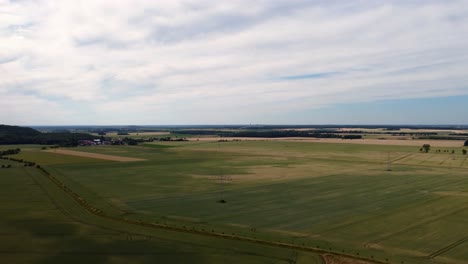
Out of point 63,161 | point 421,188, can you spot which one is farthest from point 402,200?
point 63,161

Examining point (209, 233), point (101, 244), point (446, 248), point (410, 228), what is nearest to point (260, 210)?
point (209, 233)

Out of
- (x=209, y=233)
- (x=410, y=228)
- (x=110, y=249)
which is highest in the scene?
(x=410, y=228)

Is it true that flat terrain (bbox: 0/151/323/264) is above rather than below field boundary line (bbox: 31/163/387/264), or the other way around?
below

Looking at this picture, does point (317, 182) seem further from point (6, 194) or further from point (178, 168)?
point (6, 194)

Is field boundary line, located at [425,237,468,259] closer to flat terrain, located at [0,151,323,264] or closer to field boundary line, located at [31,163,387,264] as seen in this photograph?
field boundary line, located at [31,163,387,264]

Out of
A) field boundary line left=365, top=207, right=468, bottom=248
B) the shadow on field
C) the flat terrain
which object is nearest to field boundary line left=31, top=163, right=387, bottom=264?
the flat terrain

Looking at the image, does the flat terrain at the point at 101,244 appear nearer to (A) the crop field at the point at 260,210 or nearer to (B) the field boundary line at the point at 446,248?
(A) the crop field at the point at 260,210

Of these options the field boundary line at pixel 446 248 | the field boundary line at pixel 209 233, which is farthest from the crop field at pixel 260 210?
the field boundary line at pixel 209 233

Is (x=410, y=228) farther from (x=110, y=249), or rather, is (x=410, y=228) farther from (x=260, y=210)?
(x=110, y=249)
